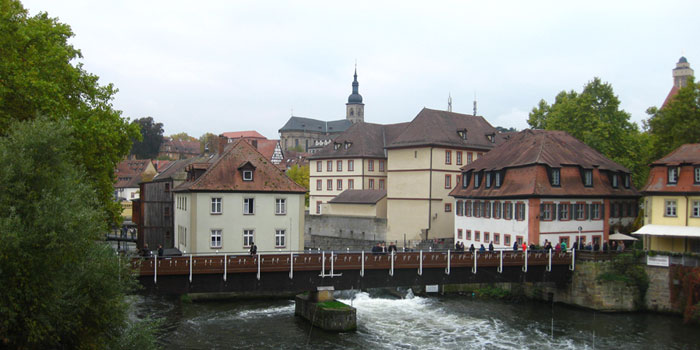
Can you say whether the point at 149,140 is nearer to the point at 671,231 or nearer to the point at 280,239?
the point at 280,239

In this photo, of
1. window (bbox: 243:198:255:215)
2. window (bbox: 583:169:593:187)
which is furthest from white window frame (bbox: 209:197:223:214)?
window (bbox: 583:169:593:187)

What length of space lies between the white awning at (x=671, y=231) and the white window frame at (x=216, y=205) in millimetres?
25954

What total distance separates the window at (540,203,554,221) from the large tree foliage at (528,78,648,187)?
1174 centimetres

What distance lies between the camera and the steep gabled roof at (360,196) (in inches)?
2438

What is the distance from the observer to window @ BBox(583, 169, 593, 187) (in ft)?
144

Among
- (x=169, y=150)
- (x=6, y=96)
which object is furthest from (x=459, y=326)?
(x=169, y=150)

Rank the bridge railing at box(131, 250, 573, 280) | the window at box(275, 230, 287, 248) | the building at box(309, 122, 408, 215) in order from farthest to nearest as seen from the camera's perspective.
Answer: the building at box(309, 122, 408, 215) < the window at box(275, 230, 287, 248) < the bridge railing at box(131, 250, 573, 280)

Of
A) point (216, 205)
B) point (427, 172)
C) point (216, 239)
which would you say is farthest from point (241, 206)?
point (427, 172)

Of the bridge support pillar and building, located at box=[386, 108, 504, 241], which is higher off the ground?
building, located at box=[386, 108, 504, 241]

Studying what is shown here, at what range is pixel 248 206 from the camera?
40438 mm

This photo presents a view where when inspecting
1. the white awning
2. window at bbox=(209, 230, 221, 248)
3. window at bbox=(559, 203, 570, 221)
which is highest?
window at bbox=(559, 203, 570, 221)

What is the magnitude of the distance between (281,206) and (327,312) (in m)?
11.6

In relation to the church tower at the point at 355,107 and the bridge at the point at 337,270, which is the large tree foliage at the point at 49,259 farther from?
the church tower at the point at 355,107

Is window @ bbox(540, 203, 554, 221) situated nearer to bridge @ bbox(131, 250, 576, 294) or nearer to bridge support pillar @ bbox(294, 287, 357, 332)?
bridge @ bbox(131, 250, 576, 294)
